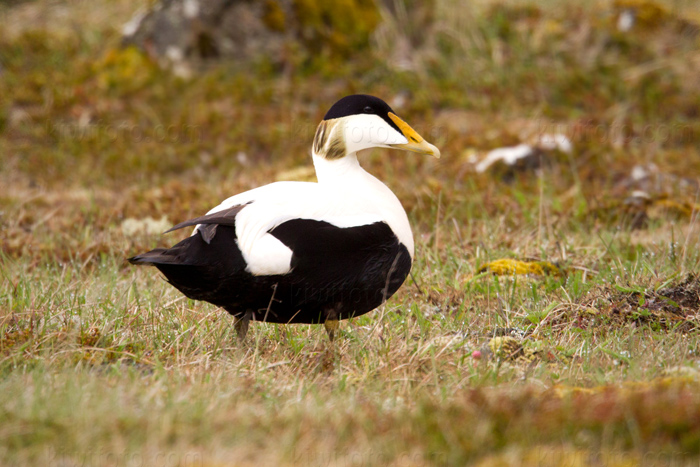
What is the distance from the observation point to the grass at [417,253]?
238 centimetres

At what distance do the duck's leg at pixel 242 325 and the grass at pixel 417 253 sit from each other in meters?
0.07

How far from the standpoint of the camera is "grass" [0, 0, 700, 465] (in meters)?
2.38

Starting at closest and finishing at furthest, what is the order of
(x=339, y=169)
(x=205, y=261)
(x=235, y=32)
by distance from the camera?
(x=205, y=261), (x=339, y=169), (x=235, y=32)

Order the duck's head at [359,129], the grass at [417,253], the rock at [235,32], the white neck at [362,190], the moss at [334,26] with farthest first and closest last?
1. the moss at [334,26]
2. the rock at [235,32]
3. the duck's head at [359,129]
4. the white neck at [362,190]
5. the grass at [417,253]

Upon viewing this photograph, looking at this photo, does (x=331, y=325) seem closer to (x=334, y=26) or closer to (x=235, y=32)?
(x=235, y=32)

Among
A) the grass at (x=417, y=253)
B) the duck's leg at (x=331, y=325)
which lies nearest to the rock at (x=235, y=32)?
the grass at (x=417, y=253)

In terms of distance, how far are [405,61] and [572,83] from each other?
1853mm

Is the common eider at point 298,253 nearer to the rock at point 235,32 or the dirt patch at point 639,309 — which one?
the dirt patch at point 639,309

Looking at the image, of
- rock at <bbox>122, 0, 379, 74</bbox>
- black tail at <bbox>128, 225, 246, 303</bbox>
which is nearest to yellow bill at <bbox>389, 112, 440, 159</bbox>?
black tail at <bbox>128, 225, 246, 303</bbox>

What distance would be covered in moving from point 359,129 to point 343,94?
16.4 ft

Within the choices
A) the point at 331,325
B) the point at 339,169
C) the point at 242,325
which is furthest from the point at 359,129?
the point at 242,325

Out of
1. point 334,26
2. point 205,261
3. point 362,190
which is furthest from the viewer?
point 334,26

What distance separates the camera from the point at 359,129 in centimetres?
350

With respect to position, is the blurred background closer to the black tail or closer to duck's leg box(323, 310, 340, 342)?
duck's leg box(323, 310, 340, 342)
